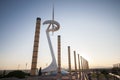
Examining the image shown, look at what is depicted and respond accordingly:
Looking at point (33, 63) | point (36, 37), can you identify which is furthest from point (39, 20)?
point (33, 63)

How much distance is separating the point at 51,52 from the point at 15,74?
7.67 metres

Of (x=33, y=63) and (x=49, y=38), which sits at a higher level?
(x=49, y=38)

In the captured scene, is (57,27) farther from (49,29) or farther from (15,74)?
(15,74)

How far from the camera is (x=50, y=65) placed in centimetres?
2291

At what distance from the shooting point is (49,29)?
23234mm

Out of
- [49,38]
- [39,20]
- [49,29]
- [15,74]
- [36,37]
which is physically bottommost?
[15,74]

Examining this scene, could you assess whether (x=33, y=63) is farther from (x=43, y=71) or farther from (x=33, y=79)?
(x=43, y=71)

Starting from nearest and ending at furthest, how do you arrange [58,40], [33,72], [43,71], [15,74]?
[33,72], [58,40], [15,74], [43,71]

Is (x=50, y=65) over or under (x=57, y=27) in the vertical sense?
under

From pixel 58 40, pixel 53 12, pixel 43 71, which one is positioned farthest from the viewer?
pixel 53 12

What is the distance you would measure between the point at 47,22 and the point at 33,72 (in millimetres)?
19004

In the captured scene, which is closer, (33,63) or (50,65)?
(33,63)

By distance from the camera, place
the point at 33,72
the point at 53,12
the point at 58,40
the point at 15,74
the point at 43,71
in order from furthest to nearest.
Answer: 1. the point at 53,12
2. the point at 43,71
3. the point at 15,74
4. the point at 58,40
5. the point at 33,72

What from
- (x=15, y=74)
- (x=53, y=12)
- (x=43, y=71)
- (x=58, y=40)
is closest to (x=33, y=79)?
(x=58, y=40)
